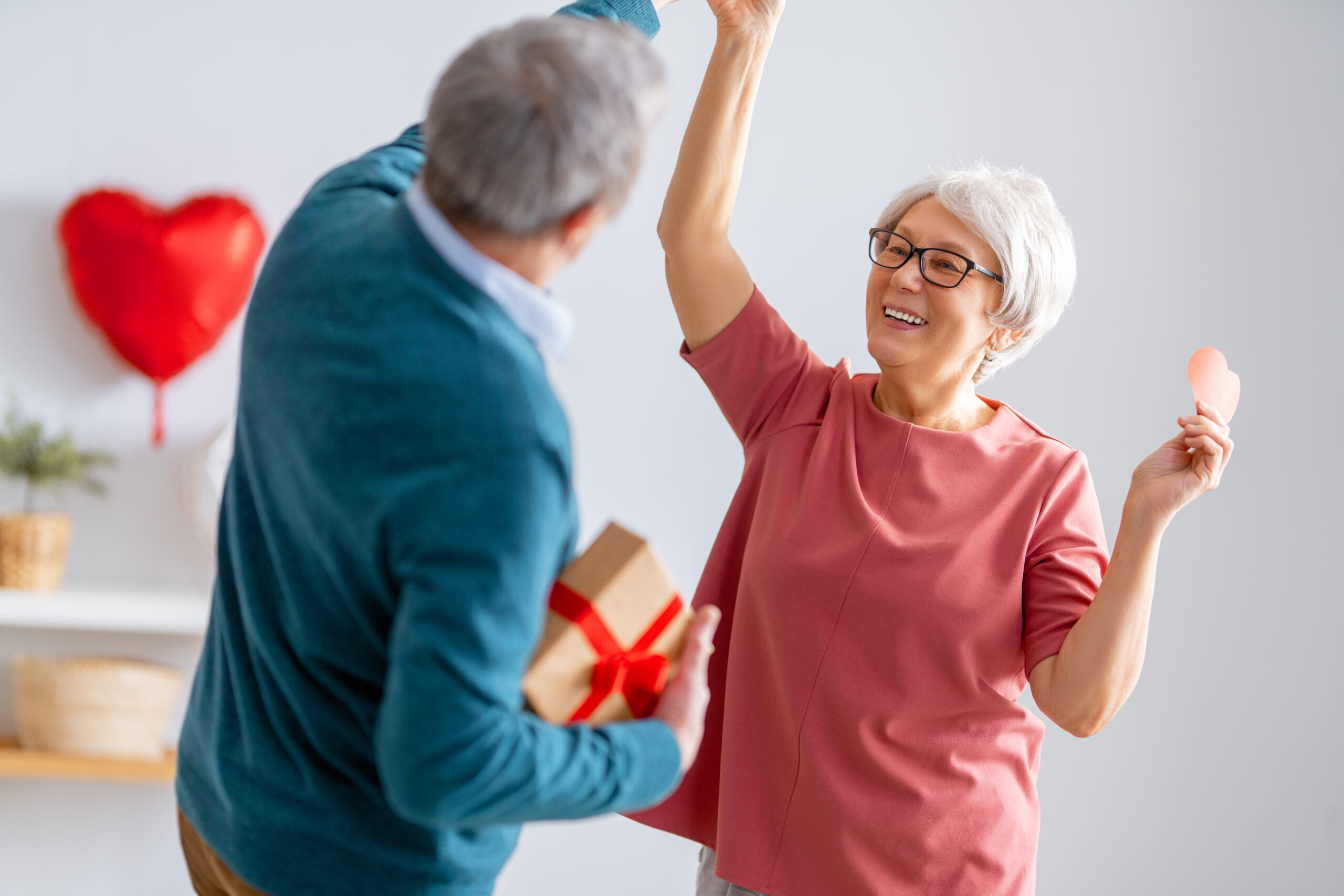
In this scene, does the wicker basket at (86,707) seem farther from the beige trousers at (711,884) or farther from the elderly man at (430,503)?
the elderly man at (430,503)

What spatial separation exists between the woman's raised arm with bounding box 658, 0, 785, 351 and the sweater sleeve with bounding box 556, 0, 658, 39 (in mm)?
197

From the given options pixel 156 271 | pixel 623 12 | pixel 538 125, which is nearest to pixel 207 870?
pixel 538 125

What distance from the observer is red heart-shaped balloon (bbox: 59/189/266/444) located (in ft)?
7.60

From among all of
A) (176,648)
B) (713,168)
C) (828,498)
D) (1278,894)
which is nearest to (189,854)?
(828,498)

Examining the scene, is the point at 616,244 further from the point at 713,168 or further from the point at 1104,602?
the point at 1104,602

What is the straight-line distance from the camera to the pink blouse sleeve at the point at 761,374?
1.53 meters

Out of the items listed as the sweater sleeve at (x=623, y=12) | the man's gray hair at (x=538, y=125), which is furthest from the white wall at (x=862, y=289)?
the man's gray hair at (x=538, y=125)

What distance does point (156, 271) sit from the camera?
230 centimetres

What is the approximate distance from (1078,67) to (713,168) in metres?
1.57

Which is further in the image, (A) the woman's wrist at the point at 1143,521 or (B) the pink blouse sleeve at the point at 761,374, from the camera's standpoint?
(B) the pink blouse sleeve at the point at 761,374

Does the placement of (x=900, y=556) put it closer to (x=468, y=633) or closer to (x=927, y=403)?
(x=927, y=403)

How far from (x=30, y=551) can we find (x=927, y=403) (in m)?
1.86

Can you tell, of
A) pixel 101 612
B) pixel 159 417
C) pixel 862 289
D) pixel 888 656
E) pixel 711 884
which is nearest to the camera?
pixel 888 656

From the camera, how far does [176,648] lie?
2.46 meters
